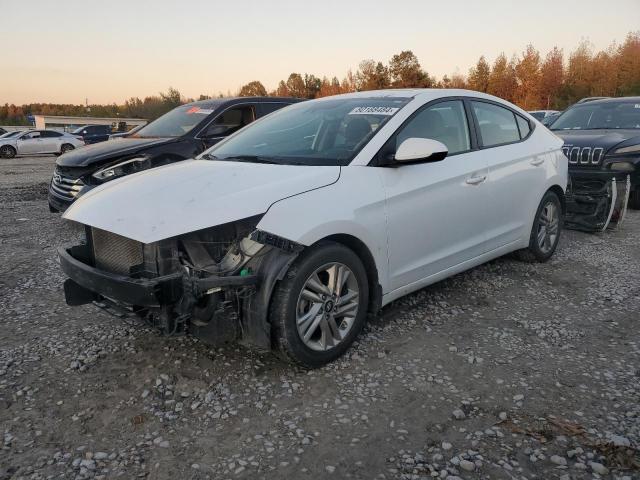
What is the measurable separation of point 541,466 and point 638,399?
36.9 inches

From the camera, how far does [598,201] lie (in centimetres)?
679

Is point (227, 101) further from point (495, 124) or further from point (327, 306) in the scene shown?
point (327, 306)

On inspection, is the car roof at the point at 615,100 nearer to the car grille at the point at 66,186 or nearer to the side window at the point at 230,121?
the side window at the point at 230,121

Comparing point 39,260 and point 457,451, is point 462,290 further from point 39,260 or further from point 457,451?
point 39,260

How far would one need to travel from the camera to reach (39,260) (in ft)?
18.9

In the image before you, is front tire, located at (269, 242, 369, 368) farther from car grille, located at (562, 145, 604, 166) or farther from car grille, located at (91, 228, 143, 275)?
car grille, located at (562, 145, 604, 166)

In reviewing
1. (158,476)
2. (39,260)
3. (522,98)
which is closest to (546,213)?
(158,476)

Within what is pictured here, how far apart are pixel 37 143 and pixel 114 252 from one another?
2660 cm

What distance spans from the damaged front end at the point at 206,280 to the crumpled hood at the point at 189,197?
9cm

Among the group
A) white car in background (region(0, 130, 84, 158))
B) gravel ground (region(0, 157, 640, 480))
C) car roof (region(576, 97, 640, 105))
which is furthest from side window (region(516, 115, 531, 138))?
white car in background (region(0, 130, 84, 158))

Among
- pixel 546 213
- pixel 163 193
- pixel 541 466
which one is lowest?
pixel 541 466

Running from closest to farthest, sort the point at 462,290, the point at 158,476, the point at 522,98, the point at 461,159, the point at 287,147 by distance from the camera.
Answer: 1. the point at 158,476
2. the point at 287,147
3. the point at 461,159
4. the point at 462,290
5. the point at 522,98

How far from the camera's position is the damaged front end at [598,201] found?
6.71 m

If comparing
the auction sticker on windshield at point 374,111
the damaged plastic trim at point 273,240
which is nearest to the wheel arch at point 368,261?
the damaged plastic trim at point 273,240
